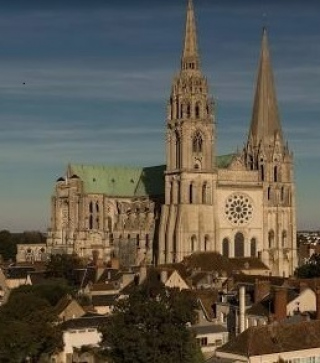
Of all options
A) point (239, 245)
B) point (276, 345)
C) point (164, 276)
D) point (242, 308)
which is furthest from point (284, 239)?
point (276, 345)

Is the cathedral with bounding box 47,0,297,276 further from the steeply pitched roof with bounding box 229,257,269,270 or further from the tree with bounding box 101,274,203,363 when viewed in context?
the tree with bounding box 101,274,203,363

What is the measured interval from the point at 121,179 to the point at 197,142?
929 inches

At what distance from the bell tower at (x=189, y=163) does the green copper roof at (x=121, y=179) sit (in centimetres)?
1489

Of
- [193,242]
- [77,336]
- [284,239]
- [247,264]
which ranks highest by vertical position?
[284,239]

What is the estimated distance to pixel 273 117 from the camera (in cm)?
12338

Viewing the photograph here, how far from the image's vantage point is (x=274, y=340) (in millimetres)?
46500

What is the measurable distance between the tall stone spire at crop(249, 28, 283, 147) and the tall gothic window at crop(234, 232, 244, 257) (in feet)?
46.0

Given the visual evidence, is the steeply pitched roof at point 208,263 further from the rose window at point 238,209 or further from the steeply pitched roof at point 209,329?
the steeply pitched roof at point 209,329

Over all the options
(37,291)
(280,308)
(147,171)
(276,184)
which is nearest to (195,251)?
(276,184)

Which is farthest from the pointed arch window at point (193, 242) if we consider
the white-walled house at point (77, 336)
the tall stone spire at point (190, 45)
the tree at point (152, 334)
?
the tree at point (152, 334)

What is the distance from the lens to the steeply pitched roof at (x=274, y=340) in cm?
4562

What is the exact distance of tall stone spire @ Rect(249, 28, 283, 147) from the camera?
122625 millimetres

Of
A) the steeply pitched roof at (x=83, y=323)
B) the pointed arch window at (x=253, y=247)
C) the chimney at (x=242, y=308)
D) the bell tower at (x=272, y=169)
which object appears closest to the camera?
the chimney at (x=242, y=308)

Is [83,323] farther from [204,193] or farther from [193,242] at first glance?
[204,193]
